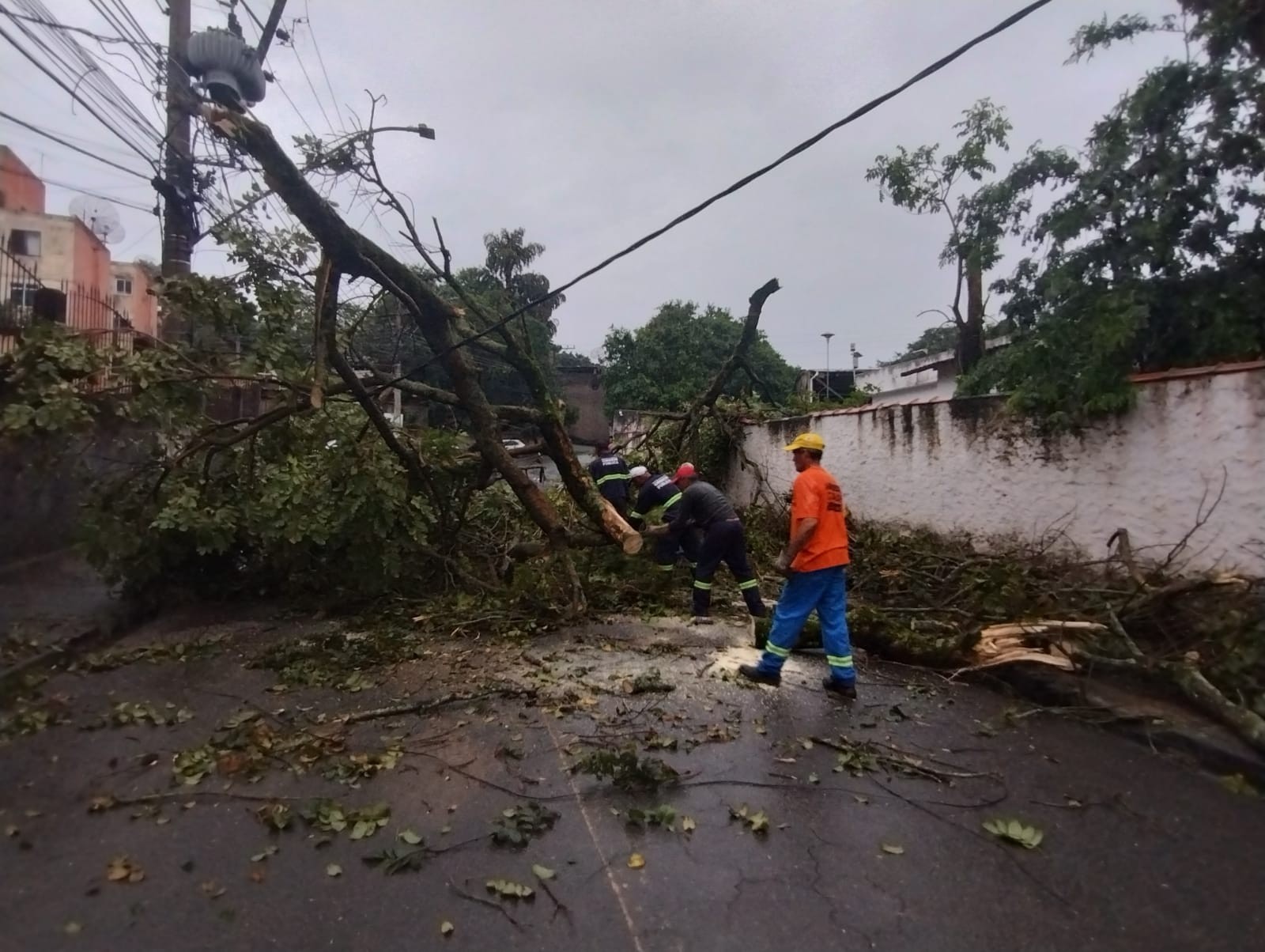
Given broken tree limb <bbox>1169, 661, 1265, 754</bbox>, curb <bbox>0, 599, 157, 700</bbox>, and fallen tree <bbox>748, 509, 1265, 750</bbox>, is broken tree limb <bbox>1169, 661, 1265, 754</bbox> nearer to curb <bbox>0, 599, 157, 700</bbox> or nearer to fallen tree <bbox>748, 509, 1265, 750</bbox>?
fallen tree <bbox>748, 509, 1265, 750</bbox>

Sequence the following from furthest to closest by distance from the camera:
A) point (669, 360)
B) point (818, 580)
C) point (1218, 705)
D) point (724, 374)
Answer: point (669, 360) → point (724, 374) → point (818, 580) → point (1218, 705)

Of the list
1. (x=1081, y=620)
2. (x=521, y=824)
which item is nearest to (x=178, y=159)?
(x=521, y=824)

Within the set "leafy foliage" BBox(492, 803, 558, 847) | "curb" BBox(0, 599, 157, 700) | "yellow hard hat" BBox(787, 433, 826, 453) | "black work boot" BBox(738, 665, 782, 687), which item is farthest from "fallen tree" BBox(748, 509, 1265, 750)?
"curb" BBox(0, 599, 157, 700)

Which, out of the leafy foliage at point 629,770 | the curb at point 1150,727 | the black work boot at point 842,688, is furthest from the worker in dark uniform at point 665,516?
the leafy foliage at point 629,770

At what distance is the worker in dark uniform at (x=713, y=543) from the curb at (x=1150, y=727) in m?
2.20

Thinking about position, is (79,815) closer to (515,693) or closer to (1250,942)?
(515,693)

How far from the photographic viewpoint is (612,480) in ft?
27.6

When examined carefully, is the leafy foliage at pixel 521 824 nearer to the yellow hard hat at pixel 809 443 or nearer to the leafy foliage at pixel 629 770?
Result: the leafy foliage at pixel 629 770

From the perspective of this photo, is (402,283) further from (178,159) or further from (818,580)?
(178,159)

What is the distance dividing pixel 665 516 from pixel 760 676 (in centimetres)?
296

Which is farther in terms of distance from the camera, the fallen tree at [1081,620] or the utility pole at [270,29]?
the utility pole at [270,29]

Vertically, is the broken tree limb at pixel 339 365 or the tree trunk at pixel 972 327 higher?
the tree trunk at pixel 972 327

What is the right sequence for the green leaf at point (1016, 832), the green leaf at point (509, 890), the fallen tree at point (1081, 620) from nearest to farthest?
1. the green leaf at point (509, 890)
2. the green leaf at point (1016, 832)
3. the fallen tree at point (1081, 620)

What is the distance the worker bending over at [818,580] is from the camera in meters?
4.94
